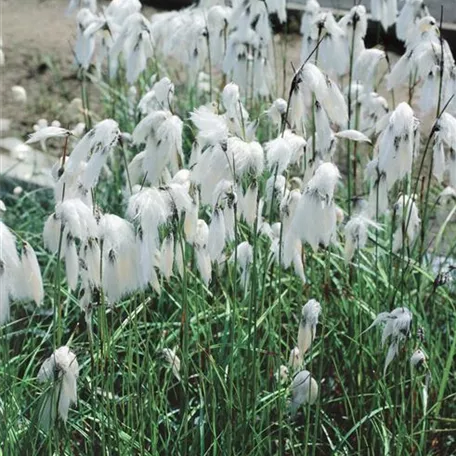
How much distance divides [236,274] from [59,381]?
2.19ft

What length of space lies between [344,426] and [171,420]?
44 centimetres

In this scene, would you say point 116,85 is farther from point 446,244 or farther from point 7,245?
point 7,245

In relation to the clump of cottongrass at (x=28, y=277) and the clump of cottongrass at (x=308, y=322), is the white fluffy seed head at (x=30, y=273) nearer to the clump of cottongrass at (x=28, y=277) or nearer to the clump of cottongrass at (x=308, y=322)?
the clump of cottongrass at (x=28, y=277)

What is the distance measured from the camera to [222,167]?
2074mm

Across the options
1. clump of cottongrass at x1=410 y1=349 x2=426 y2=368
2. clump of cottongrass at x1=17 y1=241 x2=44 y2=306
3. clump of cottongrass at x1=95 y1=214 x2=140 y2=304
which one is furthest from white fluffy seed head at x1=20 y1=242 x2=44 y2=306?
clump of cottongrass at x1=410 y1=349 x2=426 y2=368

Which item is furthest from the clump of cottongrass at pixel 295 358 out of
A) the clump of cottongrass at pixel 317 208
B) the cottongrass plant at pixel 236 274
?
the clump of cottongrass at pixel 317 208

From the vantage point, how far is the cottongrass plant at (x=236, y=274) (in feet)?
6.66

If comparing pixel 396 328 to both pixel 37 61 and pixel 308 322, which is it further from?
pixel 37 61

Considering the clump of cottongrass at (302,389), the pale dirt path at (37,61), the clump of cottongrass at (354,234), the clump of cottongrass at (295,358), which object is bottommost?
the pale dirt path at (37,61)

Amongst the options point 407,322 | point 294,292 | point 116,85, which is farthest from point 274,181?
point 116,85

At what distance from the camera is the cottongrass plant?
2.03m

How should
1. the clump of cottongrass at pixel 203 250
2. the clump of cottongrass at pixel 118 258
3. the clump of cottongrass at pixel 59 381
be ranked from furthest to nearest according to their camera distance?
the clump of cottongrass at pixel 203 250 → the clump of cottongrass at pixel 59 381 → the clump of cottongrass at pixel 118 258

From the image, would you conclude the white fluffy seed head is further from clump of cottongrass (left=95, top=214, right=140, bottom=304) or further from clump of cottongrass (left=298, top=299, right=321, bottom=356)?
clump of cottongrass (left=298, top=299, right=321, bottom=356)

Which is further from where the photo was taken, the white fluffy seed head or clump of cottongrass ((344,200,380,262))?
clump of cottongrass ((344,200,380,262))
